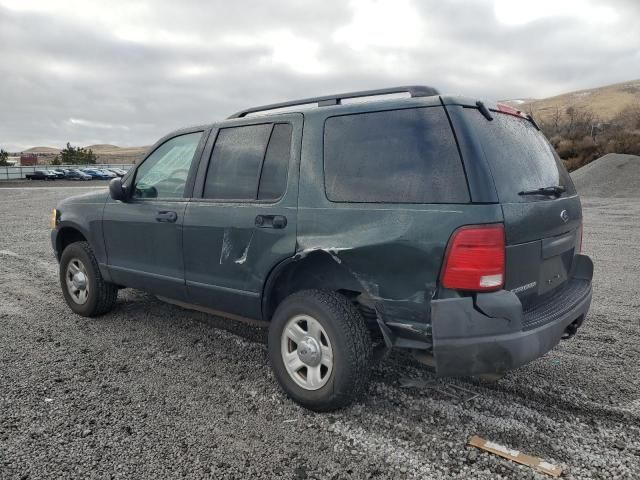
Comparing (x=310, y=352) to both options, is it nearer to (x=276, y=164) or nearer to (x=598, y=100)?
(x=276, y=164)

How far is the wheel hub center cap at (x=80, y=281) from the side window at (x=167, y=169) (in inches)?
44.3

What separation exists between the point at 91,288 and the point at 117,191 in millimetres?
1090

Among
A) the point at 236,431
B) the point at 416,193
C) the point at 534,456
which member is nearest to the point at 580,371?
the point at 534,456

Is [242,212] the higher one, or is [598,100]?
[598,100]

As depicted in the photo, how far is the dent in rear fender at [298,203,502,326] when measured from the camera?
2.64 m

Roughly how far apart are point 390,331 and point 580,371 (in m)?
1.77

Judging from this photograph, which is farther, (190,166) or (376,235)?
(190,166)

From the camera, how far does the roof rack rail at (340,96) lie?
9.87 feet

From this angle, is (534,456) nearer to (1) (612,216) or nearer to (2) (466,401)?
(2) (466,401)

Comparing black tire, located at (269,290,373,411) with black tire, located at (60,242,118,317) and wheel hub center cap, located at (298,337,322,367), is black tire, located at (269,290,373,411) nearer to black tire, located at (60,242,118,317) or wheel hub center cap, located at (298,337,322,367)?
wheel hub center cap, located at (298,337,322,367)

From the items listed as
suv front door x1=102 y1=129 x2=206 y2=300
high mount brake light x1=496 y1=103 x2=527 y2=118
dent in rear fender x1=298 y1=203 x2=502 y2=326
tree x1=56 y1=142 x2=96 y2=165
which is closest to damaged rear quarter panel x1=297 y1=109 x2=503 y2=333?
dent in rear fender x1=298 y1=203 x2=502 y2=326

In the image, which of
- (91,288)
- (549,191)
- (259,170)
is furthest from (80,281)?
(549,191)

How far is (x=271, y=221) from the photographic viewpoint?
3.34 m

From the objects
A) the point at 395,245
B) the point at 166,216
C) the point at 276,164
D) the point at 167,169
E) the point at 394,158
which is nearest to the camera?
the point at 395,245
